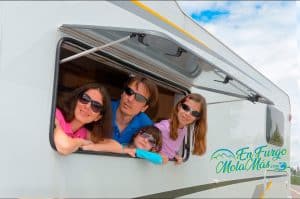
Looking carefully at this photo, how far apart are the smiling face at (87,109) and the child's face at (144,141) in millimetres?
613

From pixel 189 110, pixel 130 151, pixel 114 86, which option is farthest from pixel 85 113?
pixel 114 86

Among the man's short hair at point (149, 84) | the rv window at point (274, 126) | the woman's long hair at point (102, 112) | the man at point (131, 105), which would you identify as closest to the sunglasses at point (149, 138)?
the man at point (131, 105)

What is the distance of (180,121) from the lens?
12.1ft

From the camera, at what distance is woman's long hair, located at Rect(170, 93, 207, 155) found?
12.1ft

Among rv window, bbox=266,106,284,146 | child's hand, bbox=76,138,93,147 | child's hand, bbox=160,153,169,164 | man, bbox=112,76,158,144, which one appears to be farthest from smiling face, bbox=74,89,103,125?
rv window, bbox=266,106,284,146

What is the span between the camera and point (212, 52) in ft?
12.5

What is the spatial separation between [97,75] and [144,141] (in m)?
0.87

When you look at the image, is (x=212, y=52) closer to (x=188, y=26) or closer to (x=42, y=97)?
(x=188, y=26)

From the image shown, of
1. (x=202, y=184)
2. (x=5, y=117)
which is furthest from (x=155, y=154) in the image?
(x=5, y=117)

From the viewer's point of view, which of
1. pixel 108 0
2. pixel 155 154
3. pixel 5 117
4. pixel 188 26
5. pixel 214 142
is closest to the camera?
pixel 5 117

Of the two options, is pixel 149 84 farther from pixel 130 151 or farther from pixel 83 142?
pixel 83 142

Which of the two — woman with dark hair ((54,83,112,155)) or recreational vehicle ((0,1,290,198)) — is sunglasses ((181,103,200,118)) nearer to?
recreational vehicle ((0,1,290,198))

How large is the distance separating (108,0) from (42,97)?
2.32ft

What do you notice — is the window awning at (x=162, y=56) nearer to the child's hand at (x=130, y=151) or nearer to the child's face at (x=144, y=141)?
the child's face at (x=144, y=141)
